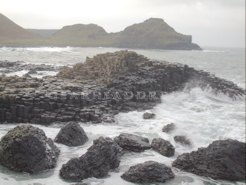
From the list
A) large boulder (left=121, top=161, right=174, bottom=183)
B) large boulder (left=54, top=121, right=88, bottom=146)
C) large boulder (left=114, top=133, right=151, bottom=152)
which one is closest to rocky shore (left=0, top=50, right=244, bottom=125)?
large boulder (left=54, top=121, right=88, bottom=146)

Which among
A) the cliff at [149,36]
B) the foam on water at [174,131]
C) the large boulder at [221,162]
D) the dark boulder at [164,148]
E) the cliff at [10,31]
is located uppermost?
the cliff at [149,36]

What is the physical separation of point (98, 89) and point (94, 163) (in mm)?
5528

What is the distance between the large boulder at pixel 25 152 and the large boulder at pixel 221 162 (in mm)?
2893

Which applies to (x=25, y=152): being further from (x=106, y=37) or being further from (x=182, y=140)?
(x=106, y=37)

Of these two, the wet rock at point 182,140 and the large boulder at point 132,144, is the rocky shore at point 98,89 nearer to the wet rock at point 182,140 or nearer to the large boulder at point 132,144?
the large boulder at point 132,144

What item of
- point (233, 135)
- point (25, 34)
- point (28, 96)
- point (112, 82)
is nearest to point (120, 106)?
point (112, 82)

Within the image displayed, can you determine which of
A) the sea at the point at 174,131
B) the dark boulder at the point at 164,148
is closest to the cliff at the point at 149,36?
the sea at the point at 174,131

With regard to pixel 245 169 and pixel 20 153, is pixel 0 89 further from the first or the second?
pixel 245 169

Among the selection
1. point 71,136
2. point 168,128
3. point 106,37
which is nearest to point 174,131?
point 168,128

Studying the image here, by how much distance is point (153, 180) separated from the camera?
149 inches

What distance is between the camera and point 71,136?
17.6ft

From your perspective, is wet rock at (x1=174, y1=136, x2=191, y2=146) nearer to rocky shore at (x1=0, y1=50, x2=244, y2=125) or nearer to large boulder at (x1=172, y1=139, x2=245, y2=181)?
large boulder at (x1=172, y1=139, x2=245, y2=181)

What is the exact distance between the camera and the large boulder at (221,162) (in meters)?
3.90

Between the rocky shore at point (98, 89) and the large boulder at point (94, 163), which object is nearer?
the large boulder at point (94, 163)
